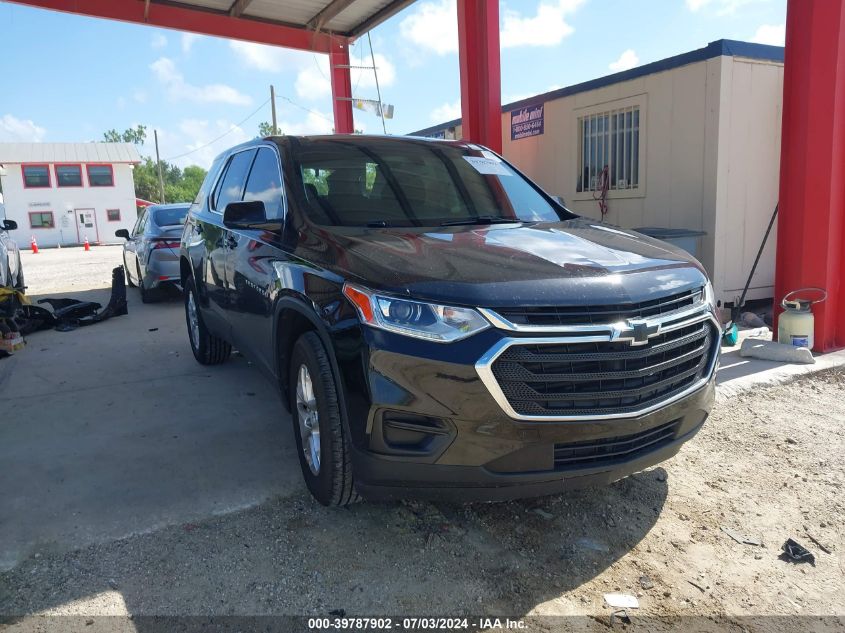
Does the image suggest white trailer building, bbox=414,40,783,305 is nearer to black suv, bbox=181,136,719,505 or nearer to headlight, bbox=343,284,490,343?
black suv, bbox=181,136,719,505

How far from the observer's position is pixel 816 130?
5.61m

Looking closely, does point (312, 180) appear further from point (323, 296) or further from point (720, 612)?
point (720, 612)

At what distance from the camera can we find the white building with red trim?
4044 centimetres

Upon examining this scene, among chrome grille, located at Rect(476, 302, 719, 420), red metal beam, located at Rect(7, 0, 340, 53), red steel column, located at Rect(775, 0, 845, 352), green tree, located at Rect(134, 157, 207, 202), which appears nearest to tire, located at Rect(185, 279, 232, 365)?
chrome grille, located at Rect(476, 302, 719, 420)

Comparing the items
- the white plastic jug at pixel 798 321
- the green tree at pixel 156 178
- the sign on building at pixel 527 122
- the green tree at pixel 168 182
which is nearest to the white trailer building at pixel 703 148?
the sign on building at pixel 527 122

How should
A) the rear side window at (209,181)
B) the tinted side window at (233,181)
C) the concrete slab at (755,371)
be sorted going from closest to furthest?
the tinted side window at (233,181)
the concrete slab at (755,371)
the rear side window at (209,181)

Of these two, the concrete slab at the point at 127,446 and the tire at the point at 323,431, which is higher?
the tire at the point at 323,431

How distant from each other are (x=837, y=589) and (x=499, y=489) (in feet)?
4.65

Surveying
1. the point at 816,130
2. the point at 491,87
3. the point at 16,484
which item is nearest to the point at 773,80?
the point at 816,130

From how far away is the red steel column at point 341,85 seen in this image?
12484 millimetres

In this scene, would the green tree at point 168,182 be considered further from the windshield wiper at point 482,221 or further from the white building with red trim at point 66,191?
the windshield wiper at point 482,221

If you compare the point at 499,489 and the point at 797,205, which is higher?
the point at 797,205

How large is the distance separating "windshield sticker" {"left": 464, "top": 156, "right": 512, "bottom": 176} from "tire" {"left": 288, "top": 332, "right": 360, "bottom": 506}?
1829 mm

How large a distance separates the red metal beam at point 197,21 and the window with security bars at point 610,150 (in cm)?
568
